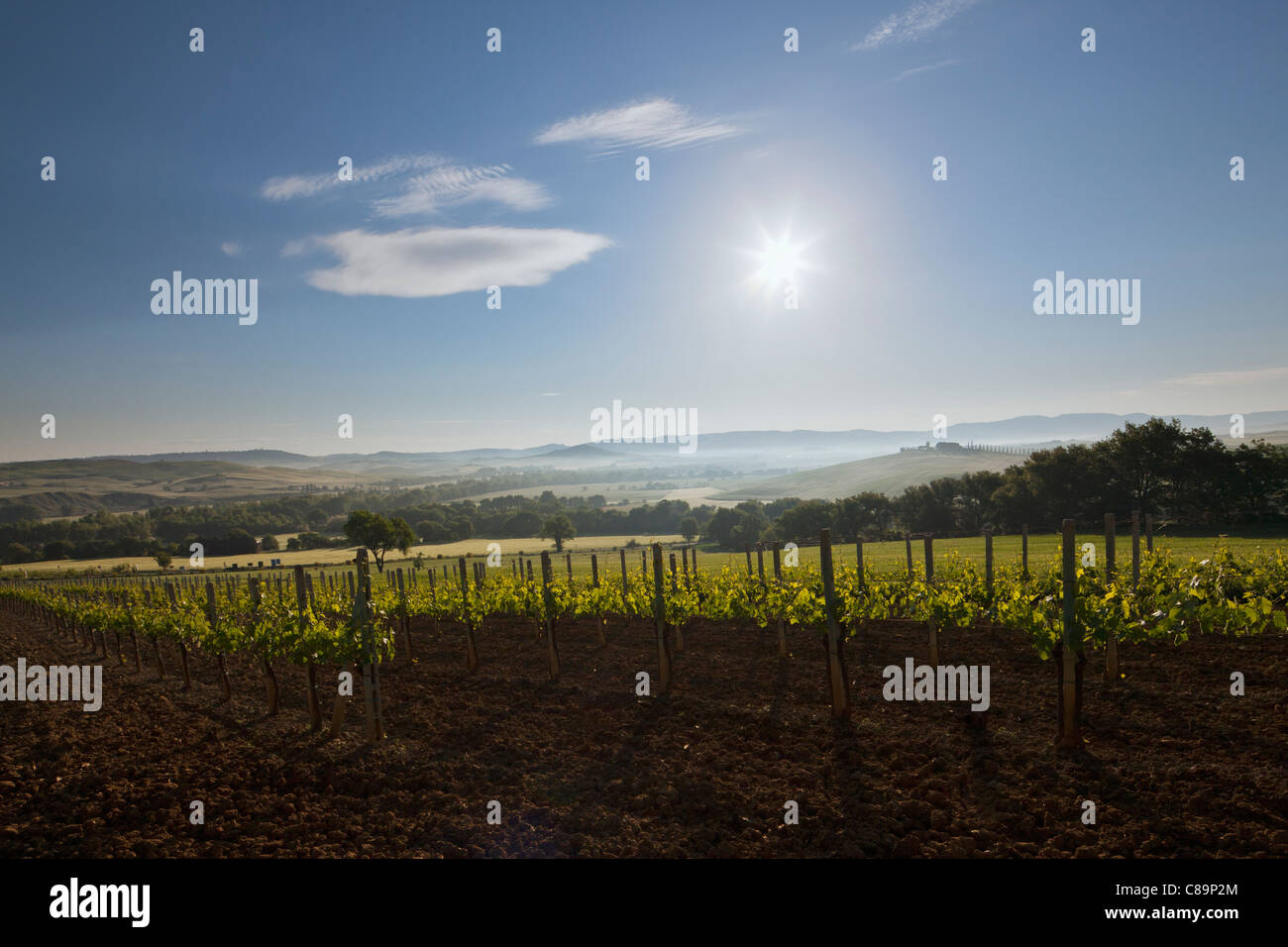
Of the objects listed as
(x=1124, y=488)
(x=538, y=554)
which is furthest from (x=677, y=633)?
(x=538, y=554)

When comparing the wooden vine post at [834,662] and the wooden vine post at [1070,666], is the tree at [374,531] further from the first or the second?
the wooden vine post at [1070,666]

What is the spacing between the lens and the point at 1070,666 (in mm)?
8070

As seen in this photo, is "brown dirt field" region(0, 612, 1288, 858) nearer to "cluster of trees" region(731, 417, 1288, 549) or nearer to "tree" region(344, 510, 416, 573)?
"cluster of trees" region(731, 417, 1288, 549)

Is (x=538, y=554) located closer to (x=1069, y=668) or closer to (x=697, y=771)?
(x=697, y=771)

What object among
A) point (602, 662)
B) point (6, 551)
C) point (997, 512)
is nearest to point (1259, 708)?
point (602, 662)

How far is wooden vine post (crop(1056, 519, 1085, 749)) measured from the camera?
26.1 feet

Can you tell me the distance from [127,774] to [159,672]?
1006 centimetres

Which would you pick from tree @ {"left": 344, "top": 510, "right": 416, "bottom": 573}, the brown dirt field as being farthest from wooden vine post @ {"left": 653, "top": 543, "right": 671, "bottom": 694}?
tree @ {"left": 344, "top": 510, "right": 416, "bottom": 573}

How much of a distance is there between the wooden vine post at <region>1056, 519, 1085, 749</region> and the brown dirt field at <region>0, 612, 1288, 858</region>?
0.95 ft

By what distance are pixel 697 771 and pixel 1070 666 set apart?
4.74 m

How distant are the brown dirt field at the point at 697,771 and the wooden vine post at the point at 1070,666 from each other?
0.95ft

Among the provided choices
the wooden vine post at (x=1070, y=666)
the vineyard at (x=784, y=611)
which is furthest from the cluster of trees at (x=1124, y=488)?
the wooden vine post at (x=1070, y=666)
